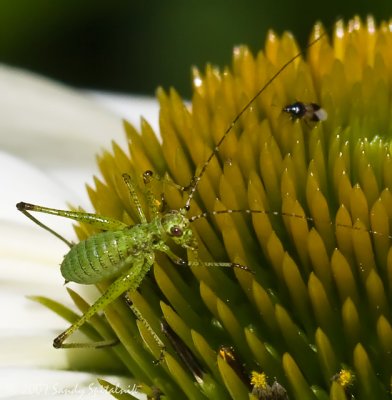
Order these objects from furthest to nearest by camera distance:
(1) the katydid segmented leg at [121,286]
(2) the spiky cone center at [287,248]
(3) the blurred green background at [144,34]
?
(3) the blurred green background at [144,34]
(1) the katydid segmented leg at [121,286]
(2) the spiky cone center at [287,248]

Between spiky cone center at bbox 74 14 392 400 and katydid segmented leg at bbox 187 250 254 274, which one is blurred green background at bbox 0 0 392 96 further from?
katydid segmented leg at bbox 187 250 254 274

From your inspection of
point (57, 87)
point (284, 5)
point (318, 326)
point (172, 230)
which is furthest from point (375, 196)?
point (284, 5)

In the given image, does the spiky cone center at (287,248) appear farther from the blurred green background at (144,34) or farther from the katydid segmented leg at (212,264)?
the blurred green background at (144,34)

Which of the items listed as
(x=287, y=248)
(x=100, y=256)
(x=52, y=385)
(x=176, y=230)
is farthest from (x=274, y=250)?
(x=52, y=385)

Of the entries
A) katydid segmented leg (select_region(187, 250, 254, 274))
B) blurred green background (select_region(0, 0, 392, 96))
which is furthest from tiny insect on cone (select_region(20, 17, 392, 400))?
blurred green background (select_region(0, 0, 392, 96))

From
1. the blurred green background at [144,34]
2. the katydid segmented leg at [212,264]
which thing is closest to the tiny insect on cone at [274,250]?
the katydid segmented leg at [212,264]

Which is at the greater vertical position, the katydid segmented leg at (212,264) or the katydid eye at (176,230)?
the katydid eye at (176,230)
